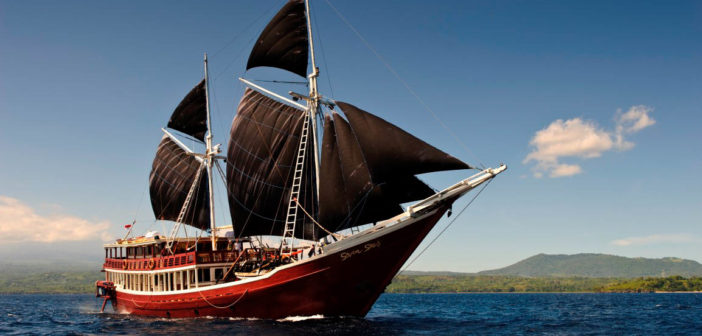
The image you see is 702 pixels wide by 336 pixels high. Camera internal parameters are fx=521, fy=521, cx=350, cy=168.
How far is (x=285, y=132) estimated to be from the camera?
130 ft

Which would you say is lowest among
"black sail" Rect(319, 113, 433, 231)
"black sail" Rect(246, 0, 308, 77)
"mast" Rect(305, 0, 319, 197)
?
"black sail" Rect(319, 113, 433, 231)

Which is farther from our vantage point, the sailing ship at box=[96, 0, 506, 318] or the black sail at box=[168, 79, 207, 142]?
the black sail at box=[168, 79, 207, 142]

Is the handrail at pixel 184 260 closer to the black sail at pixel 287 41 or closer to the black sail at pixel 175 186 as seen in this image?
the black sail at pixel 175 186

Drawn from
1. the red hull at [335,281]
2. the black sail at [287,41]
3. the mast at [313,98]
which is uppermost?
the black sail at [287,41]

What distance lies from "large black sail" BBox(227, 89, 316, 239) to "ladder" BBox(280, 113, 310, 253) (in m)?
0.41

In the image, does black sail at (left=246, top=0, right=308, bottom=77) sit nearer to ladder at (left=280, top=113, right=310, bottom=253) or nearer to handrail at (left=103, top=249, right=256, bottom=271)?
ladder at (left=280, top=113, right=310, bottom=253)

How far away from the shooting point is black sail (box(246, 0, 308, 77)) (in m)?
40.6

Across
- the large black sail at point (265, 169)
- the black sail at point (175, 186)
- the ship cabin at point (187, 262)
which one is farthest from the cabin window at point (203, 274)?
the black sail at point (175, 186)

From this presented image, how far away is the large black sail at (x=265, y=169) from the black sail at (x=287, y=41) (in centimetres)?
322

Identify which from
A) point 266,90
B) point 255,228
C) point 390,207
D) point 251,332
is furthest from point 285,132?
point 251,332

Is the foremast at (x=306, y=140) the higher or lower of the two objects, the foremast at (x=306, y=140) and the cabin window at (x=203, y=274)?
the higher

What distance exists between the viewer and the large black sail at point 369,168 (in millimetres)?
29562

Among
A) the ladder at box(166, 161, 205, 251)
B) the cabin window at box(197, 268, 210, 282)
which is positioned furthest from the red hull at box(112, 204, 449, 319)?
the ladder at box(166, 161, 205, 251)

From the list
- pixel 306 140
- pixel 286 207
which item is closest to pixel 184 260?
pixel 286 207
